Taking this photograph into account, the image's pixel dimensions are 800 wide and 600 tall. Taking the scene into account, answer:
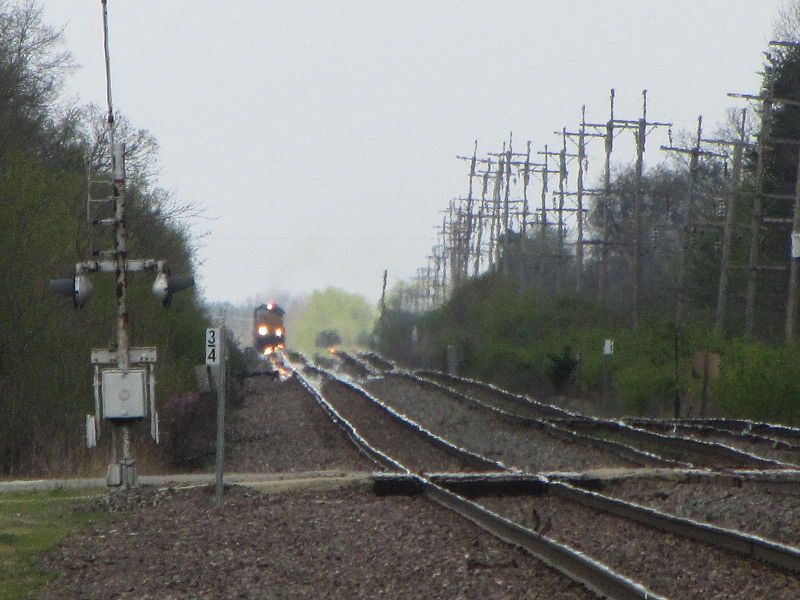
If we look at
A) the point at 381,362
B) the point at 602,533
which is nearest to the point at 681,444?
the point at 602,533

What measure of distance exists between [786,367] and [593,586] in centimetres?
2242

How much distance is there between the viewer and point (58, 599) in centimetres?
950

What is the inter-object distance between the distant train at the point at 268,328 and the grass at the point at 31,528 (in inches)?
2272

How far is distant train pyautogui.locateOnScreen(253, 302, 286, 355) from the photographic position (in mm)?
75438

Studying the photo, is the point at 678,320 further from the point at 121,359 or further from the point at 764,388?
the point at 121,359

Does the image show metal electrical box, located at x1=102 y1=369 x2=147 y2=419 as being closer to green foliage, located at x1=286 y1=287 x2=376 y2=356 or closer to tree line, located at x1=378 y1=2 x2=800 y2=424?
tree line, located at x1=378 y1=2 x2=800 y2=424

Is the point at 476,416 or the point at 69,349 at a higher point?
the point at 69,349

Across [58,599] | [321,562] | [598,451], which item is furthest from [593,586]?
[598,451]

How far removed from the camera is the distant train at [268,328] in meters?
75.4

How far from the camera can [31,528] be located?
13562 millimetres

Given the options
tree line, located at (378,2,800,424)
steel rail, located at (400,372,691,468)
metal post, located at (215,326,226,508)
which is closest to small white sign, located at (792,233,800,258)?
tree line, located at (378,2,800,424)

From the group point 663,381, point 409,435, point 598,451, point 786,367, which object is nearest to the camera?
point 598,451

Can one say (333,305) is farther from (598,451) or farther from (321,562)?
(321,562)

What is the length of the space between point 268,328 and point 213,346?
61.1m
